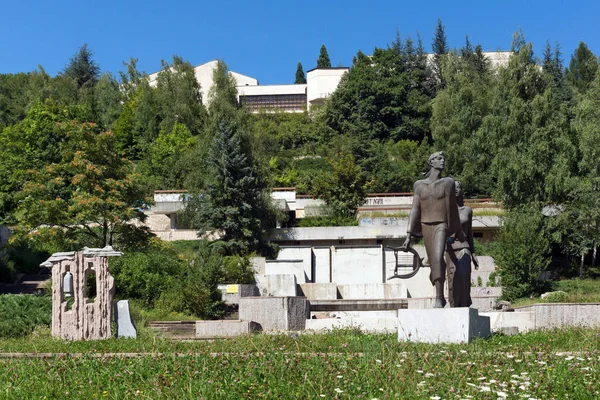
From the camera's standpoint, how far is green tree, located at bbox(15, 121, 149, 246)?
95.9 ft

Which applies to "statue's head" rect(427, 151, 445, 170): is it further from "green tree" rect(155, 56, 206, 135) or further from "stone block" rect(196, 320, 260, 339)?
"green tree" rect(155, 56, 206, 135)

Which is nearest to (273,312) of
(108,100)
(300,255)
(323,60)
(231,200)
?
(300,255)

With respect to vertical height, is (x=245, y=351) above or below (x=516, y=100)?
below

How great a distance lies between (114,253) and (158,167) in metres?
31.5

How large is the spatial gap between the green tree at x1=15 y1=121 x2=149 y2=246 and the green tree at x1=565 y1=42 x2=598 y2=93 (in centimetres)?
3692

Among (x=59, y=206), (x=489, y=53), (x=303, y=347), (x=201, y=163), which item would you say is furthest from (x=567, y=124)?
(x=489, y=53)

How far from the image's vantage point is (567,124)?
36594 mm

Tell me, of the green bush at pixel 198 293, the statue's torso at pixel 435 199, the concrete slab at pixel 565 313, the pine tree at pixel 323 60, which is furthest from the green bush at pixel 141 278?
the pine tree at pixel 323 60

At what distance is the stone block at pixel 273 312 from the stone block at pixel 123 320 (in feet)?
15.5

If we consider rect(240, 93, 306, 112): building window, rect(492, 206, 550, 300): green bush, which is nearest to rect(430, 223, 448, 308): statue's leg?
rect(492, 206, 550, 300): green bush

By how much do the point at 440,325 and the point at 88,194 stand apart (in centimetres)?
1996

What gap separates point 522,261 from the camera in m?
30.2

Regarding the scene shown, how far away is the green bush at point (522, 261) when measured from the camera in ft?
99.5

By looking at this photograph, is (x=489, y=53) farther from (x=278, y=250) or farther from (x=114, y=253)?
(x=114, y=253)
